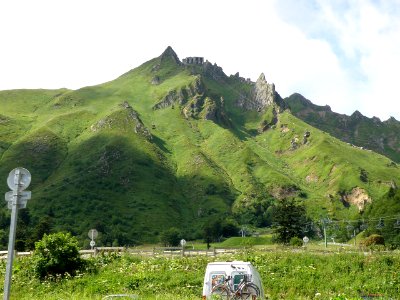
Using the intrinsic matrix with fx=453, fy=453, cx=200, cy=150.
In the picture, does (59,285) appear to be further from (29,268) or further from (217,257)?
(217,257)

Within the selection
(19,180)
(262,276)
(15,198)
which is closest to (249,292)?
(15,198)

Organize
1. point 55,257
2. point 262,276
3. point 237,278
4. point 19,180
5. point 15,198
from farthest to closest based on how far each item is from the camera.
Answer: point 262,276, point 55,257, point 237,278, point 19,180, point 15,198

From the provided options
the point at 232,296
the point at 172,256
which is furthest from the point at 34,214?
the point at 232,296

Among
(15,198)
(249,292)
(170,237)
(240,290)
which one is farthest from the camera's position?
(170,237)

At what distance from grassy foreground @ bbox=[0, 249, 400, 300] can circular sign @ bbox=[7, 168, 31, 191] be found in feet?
49.4

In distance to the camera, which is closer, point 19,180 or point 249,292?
point 19,180

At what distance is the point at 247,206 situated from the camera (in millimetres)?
189625

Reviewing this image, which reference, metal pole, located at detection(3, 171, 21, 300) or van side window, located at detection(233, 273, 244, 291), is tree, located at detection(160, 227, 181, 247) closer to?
van side window, located at detection(233, 273, 244, 291)

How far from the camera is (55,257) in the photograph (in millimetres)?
30344

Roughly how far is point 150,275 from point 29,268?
8845 millimetres

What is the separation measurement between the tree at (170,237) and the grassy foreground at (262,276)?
365 ft

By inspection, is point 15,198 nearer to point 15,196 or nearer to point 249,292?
point 15,196

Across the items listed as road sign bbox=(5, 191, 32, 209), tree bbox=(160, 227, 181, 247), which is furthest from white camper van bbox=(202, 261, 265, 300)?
tree bbox=(160, 227, 181, 247)

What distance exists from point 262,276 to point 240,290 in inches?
633
